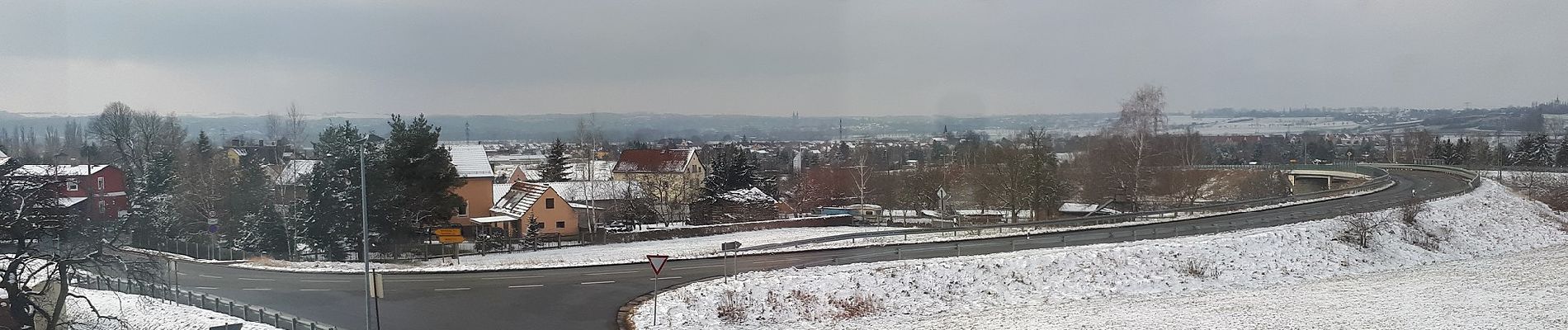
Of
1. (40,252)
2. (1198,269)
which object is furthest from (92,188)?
(1198,269)

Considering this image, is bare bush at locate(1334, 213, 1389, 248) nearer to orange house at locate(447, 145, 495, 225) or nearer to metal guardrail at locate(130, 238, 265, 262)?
metal guardrail at locate(130, 238, 265, 262)

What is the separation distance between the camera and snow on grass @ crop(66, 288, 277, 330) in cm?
1806

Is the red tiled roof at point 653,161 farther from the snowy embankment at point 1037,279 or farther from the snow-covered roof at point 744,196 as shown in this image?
the snowy embankment at point 1037,279

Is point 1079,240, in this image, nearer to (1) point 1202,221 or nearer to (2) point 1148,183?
(1) point 1202,221

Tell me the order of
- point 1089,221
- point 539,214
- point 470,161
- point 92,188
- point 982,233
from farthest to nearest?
point 470,161
point 539,214
point 1089,221
point 982,233
point 92,188

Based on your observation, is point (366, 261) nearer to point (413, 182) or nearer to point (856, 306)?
point (856, 306)

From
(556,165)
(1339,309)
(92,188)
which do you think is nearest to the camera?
(1339,309)

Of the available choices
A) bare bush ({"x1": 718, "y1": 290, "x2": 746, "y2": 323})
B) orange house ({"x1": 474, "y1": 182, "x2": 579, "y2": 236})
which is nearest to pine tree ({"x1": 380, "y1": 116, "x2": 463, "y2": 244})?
orange house ({"x1": 474, "y1": 182, "x2": 579, "y2": 236})

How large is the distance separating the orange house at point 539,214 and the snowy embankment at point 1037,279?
2382 centimetres

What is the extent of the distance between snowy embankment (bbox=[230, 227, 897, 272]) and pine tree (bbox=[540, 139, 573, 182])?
111ft

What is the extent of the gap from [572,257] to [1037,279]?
14.4m

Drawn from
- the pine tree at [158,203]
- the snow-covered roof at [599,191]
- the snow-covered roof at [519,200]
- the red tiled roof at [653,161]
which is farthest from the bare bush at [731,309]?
the red tiled roof at [653,161]

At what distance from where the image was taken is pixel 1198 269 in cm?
2434

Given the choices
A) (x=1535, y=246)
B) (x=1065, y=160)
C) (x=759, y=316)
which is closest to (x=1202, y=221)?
(x=1535, y=246)
